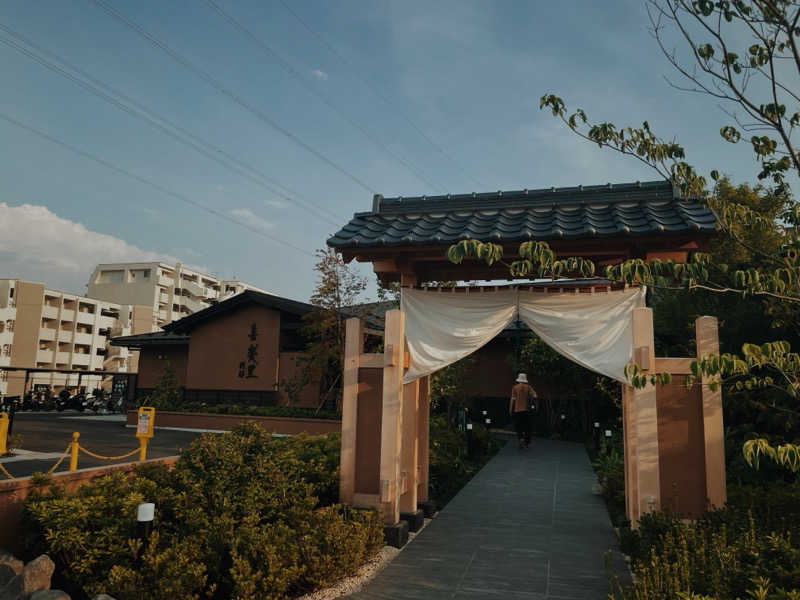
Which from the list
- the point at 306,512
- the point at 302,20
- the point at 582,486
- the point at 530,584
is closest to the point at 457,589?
the point at 530,584

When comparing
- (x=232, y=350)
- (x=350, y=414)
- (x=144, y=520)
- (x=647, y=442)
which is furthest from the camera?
(x=232, y=350)

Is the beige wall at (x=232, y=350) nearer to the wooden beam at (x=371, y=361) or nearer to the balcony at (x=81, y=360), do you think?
the wooden beam at (x=371, y=361)

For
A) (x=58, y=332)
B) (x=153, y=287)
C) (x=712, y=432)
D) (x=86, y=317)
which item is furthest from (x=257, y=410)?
(x=153, y=287)

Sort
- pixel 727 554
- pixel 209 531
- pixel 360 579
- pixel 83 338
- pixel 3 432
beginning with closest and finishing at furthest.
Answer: pixel 727 554 → pixel 209 531 → pixel 360 579 → pixel 3 432 → pixel 83 338

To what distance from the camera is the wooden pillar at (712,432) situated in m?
5.58

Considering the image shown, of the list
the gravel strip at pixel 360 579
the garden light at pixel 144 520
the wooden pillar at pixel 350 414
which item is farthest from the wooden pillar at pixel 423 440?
the garden light at pixel 144 520

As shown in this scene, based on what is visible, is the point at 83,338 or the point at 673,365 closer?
the point at 673,365

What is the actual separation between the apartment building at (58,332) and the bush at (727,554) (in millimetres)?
47737

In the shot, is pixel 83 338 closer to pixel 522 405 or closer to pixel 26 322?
pixel 26 322

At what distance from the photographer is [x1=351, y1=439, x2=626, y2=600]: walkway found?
5035 mm

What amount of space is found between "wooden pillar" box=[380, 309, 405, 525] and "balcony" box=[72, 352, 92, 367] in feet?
193

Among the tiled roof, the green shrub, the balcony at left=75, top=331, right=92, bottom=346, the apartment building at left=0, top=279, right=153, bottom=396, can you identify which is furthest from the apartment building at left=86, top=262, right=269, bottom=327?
the tiled roof

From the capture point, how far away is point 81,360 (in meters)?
56.3

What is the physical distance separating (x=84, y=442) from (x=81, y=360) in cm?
4881
